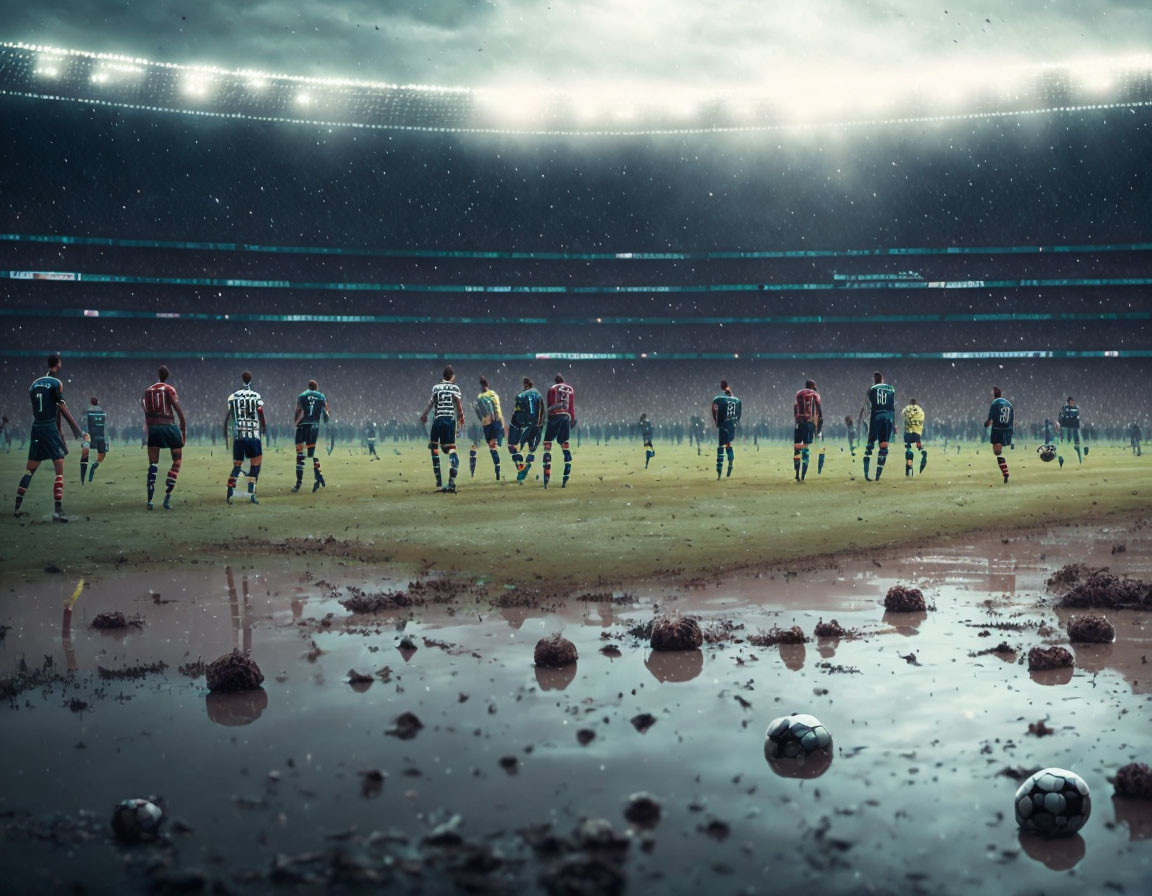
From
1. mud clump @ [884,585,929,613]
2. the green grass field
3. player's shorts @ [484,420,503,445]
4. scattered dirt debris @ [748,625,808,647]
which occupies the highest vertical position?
player's shorts @ [484,420,503,445]

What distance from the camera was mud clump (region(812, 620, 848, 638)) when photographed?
9.83 m

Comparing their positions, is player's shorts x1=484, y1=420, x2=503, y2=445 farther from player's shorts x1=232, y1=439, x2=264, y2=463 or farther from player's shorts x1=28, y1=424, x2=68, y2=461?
player's shorts x1=28, y1=424, x2=68, y2=461

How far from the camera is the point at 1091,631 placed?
31.3ft

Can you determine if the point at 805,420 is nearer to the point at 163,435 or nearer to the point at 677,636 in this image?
the point at 163,435

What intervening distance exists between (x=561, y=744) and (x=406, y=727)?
3.66 ft

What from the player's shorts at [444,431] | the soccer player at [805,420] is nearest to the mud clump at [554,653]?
the player's shorts at [444,431]

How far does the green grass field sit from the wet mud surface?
108 inches

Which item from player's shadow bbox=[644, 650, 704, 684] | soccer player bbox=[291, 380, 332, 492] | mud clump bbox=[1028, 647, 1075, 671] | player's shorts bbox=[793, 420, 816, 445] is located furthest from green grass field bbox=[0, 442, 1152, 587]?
mud clump bbox=[1028, 647, 1075, 671]

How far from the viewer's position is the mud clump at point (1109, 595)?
1109 cm

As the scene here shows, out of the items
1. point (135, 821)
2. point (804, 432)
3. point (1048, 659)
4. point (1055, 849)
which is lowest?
point (1055, 849)

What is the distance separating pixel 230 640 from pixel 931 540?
11.0 metres

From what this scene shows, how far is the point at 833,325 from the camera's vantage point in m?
65.9

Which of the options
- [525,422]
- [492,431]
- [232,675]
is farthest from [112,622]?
[492,431]

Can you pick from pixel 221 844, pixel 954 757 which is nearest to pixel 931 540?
pixel 954 757
